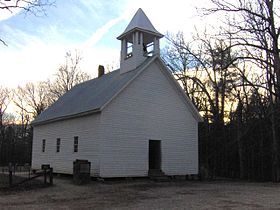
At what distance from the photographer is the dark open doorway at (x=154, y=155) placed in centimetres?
2436

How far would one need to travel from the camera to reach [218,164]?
106ft

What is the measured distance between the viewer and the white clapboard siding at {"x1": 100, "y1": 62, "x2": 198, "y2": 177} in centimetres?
2192

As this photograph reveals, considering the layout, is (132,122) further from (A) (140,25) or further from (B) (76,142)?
(A) (140,25)

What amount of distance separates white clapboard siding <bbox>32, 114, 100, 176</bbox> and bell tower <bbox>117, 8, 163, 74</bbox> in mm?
5117

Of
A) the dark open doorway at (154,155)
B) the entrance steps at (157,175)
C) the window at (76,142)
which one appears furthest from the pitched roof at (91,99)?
the entrance steps at (157,175)

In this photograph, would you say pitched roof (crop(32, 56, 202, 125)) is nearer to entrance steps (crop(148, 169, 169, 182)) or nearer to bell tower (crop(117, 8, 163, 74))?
bell tower (crop(117, 8, 163, 74))

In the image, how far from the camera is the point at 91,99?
24562mm

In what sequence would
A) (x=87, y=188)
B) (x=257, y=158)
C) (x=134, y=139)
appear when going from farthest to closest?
(x=257, y=158)
(x=134, y=139)
(x=87, y=188)

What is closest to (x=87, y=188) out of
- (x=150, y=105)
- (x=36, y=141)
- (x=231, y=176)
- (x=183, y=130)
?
(x=150, y=105)

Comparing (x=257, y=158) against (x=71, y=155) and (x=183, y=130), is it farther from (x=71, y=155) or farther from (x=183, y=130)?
(x=71, y=155)

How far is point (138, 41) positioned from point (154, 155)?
300 inches

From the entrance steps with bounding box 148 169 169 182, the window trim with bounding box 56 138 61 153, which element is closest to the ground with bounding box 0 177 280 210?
the entrance steps with bounding box 148 169 169 182

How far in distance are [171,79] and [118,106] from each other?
4786mm

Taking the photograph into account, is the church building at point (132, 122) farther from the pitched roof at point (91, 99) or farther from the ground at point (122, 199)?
the ground at point (122, 199)
